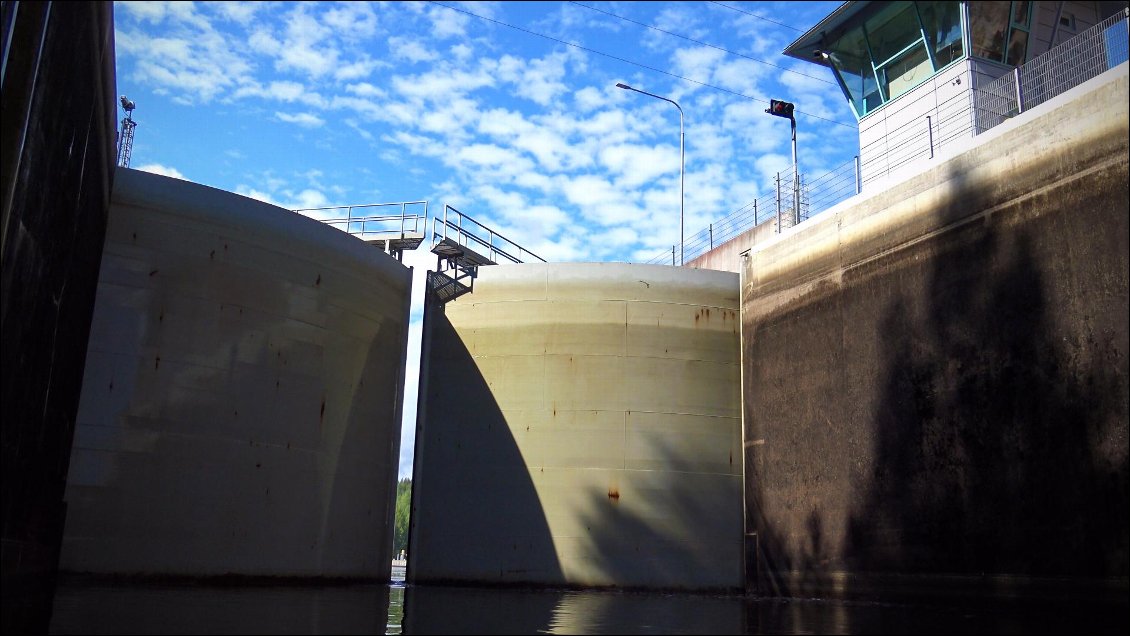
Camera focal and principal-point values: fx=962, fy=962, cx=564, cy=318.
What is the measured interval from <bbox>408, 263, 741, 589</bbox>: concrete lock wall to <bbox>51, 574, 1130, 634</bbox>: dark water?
4.99m

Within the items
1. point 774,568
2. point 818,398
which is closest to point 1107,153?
point 818,398

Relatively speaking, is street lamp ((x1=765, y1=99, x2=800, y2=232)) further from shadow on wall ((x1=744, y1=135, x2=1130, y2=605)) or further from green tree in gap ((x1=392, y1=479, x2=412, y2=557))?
green tree in gap ((x1=392, y1=479, x2=412, y2=557))

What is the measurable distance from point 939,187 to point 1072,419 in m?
5.28

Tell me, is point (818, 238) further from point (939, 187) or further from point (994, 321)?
point (994, 321)

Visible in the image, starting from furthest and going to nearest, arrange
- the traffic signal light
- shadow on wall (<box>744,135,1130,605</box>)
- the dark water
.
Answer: the traffic signal light < shadow on wall (<box>744,135,1130,605</box>) < the dark water

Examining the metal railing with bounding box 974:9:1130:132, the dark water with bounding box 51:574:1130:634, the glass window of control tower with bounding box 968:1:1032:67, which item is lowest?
the dark water with bounding box 51:574:1130:634

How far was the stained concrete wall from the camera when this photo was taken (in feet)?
45.8

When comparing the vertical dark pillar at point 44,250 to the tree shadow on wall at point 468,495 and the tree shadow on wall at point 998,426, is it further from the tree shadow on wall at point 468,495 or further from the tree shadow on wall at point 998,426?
the tree shadow on wall at point 998,426

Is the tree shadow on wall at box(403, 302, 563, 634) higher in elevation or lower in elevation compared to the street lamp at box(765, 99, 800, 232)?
lower

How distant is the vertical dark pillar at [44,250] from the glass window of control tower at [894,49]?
17174 mm

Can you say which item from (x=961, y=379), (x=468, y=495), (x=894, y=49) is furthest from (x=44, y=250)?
(x=894, y=49)

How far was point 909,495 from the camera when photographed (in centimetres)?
1742

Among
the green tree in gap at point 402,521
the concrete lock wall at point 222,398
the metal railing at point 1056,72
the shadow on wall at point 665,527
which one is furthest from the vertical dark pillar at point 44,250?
the green tree in gap at point 402,521

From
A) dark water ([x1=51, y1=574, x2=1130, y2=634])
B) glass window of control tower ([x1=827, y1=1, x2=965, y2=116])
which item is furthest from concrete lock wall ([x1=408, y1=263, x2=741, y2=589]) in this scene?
glass window of control tower ([x1=827, y1=1, x2=965, y2=116])
